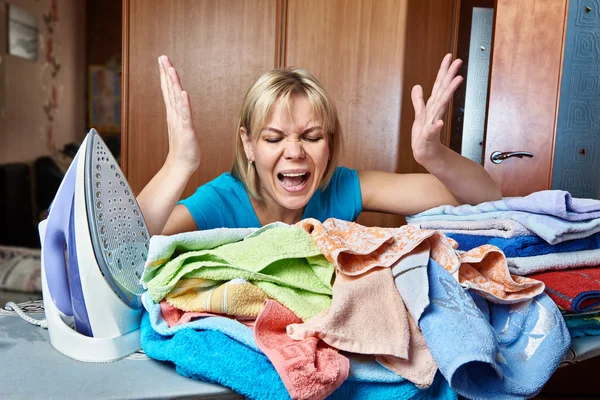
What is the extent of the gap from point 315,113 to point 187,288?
587 mm

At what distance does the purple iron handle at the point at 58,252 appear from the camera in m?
0.69

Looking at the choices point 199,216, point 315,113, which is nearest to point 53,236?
point 199,216

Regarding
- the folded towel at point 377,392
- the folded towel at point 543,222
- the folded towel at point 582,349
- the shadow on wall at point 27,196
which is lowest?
the shadow on wall at point 27,196

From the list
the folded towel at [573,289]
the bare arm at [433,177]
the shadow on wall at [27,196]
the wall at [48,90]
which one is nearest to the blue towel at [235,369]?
the folded towel at [573,289]

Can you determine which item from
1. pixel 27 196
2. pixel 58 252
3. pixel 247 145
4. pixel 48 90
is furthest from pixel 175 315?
pixel 48 90

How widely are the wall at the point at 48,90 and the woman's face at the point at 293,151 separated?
2.82 meters

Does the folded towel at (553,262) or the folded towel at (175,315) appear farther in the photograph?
the folded towel at (553,262)

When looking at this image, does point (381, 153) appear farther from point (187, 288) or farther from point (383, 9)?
point (187, 288)

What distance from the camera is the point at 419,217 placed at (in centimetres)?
108

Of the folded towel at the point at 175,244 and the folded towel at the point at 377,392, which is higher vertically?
the folded towel at the point at 175,244

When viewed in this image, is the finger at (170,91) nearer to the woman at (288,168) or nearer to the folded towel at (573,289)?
the woman at (288,168)

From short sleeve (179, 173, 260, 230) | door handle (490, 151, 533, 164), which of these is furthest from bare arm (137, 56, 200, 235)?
door handle (490, 151, 533, 164)

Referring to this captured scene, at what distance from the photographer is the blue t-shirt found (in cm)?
122

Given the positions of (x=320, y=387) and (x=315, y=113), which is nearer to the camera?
(x=320, y=387)
